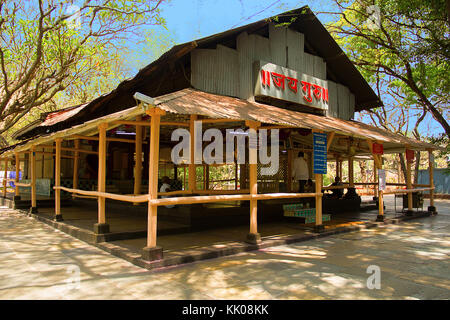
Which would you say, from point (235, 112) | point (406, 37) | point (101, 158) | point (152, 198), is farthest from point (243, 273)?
point (406, 37)

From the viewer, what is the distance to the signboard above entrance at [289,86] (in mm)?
8664

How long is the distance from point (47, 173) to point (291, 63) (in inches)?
438

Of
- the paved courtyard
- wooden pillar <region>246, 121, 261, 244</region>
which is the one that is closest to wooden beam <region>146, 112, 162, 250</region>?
the paved courtyard

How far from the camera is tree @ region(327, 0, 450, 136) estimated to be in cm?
921

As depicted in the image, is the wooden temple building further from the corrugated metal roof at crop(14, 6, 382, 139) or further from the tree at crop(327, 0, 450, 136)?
the tree at crop(327, 0, 450, 136)

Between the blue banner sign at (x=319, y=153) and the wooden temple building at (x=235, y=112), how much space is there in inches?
6.3

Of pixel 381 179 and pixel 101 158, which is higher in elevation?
pixel 101 158

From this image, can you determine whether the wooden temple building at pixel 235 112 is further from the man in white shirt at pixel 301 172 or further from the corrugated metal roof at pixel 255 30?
the man in white shirt at pixel 301 172

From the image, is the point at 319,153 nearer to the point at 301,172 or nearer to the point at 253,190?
the point at 253,190

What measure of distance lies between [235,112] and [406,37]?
9028mm


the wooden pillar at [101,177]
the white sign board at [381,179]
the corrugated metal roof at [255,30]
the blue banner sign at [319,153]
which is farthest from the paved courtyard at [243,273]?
the corrugated metal roof at [255,30]

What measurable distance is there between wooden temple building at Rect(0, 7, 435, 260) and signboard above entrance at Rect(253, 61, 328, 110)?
30mm

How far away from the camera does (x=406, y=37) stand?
11.8 meters

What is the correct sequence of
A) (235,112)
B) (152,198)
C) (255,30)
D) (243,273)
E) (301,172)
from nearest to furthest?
(243,273) < (152,198) < (235,112) < (255,30) < (301,172)
